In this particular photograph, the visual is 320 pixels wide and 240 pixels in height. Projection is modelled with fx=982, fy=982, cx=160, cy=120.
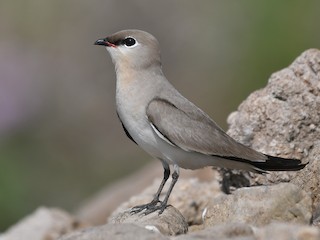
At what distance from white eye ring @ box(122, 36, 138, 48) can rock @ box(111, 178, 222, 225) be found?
58.5 inches

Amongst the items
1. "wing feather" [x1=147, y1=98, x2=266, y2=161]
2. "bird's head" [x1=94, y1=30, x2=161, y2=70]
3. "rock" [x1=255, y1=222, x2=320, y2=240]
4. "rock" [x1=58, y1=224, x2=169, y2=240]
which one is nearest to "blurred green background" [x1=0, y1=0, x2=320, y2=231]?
"bird's head" [x1=94, y1=30, x2=161, y2=70]

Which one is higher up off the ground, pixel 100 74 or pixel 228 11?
pixel 228 11

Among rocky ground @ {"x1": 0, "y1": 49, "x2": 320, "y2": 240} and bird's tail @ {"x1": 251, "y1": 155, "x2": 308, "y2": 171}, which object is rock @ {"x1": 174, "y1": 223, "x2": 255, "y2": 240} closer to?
rocky ground @ {"x1": 0, "y1": 49, "x2": 320, "y2": 240}

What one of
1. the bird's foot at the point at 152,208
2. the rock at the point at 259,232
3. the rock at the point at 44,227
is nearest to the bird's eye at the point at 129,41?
the bird's foot at the point at 152,208

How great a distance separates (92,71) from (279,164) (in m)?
9.89

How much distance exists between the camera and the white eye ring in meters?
8.15

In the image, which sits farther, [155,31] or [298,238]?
[155,31]

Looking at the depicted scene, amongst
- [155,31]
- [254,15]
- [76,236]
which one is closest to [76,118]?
[155,31]

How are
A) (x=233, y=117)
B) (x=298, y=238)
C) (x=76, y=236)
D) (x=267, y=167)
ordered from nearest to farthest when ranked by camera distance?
1. (x=298, y=238)
2. (x=76, y=236)
3. (x=267, y=167)
4. (x=233, y=117)

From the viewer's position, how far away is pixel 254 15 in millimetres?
15133

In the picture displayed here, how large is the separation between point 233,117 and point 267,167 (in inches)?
36.0

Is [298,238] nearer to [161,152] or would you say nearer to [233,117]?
[161,152]

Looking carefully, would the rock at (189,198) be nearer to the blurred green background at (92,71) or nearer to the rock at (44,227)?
the rock at (44,227)

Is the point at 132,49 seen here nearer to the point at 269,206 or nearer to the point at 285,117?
the point at 285,117
